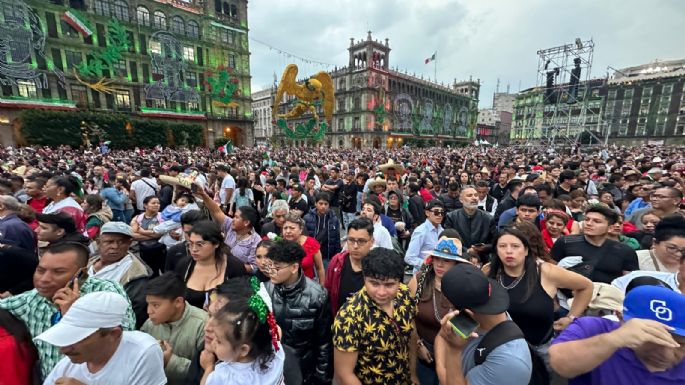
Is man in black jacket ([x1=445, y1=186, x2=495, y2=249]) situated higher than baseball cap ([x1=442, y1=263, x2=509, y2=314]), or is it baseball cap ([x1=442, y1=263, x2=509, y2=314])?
baseball cap ([x1=442, y1=263, x2=509, y2=314])

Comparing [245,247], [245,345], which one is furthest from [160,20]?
[245,345]

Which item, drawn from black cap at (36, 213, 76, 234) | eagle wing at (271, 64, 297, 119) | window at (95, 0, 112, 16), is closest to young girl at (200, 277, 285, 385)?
black cap at (36, 213, 76, 234)

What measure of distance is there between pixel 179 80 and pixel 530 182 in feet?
140

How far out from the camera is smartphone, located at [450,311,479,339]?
4.84 feet

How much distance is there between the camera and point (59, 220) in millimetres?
3152

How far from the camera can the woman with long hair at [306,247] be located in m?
3.38

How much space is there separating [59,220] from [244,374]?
3144 millimetres

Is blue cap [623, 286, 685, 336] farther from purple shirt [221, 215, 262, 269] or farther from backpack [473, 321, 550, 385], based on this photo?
purple shirt [221, 215, 262, 269]

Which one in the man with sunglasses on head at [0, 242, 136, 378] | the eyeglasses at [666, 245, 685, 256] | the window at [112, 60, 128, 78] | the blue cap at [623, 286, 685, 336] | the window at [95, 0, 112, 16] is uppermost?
the window at [95, 0, 112, 16]

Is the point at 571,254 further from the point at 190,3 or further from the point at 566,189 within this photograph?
the point at 190,3

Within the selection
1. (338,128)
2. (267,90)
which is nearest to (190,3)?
(338,128)

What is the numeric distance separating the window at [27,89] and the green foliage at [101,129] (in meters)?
2.98

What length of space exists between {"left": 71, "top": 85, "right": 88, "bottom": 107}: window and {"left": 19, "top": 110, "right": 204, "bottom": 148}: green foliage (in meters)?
3.19

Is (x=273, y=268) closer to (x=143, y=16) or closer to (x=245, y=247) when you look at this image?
(x=245, y=247)
